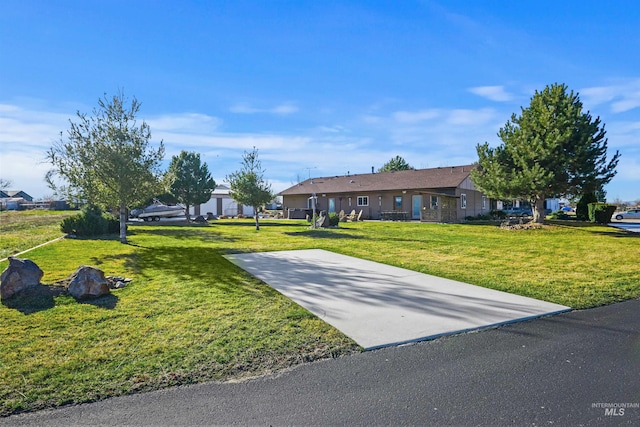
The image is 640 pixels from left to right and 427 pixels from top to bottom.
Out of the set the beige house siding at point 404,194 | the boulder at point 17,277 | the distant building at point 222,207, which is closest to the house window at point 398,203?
the beige house siding at point 404,194

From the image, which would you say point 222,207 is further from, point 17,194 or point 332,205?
point 17,194

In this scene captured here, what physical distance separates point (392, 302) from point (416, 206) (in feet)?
80.6

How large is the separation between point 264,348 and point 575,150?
68.1 ft

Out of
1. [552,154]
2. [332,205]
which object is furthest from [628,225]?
[332,205]

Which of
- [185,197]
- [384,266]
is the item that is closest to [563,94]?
[384,266]

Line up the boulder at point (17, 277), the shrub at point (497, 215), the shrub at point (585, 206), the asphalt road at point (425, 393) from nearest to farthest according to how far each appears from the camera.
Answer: the asphalt road at point (425, 393) < the boulder at point (17, 277) < the shrub at point (585, 206) < the shrub at point (497, 215)

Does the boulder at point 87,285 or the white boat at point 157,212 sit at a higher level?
the white boat at point 157,212

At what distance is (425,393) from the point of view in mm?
2906

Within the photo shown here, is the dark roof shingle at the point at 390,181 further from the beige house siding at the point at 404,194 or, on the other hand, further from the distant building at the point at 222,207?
the distant building at the point at 222,207

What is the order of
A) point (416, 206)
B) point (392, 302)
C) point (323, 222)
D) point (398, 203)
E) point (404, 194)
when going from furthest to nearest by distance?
1. point (398, 203)
2. point (404, 194)
3. point (416, 206)
4. point (323, 222)
5. point (392, 302)

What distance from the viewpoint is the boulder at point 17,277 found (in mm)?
5301

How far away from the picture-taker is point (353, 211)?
30703 millimetres

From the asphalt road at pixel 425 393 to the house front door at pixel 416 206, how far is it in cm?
2545

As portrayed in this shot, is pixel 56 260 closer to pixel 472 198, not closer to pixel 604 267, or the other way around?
pixel 604 267
